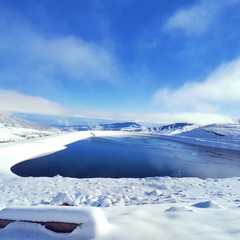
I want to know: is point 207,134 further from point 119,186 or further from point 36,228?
point 36,228

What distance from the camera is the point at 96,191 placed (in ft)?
33.4

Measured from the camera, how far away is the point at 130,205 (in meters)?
7.26

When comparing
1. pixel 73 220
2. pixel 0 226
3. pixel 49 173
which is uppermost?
pixel 73 220

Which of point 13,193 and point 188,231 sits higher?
point 188,231

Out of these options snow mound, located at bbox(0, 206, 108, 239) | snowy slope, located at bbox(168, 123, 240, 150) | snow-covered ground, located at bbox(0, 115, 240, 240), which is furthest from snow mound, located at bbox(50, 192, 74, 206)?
snowy slope, located at bbox(168, 123, 240, 150)

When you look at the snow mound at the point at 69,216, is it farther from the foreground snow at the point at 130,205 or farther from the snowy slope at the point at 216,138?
the snowy slope at the point at 216,138

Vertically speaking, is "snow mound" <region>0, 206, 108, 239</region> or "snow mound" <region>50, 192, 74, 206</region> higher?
"snow mound" <region>0, 206, 108, 239</region>

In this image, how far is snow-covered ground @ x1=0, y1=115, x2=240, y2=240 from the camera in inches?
132

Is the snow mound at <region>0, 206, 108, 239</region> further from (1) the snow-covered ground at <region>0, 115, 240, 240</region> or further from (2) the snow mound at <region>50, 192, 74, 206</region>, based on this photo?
(2) the snow mound at <region>50, 192, 74, 206</region>

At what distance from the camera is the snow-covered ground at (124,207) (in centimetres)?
336

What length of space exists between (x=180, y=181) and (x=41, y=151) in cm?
1789

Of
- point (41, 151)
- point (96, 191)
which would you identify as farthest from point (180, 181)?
point (41, 151)

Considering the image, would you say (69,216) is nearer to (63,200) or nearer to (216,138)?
(63,200)

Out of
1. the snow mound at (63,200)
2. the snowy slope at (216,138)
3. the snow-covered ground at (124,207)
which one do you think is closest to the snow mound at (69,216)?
the snow-covered ground at (124,207)
